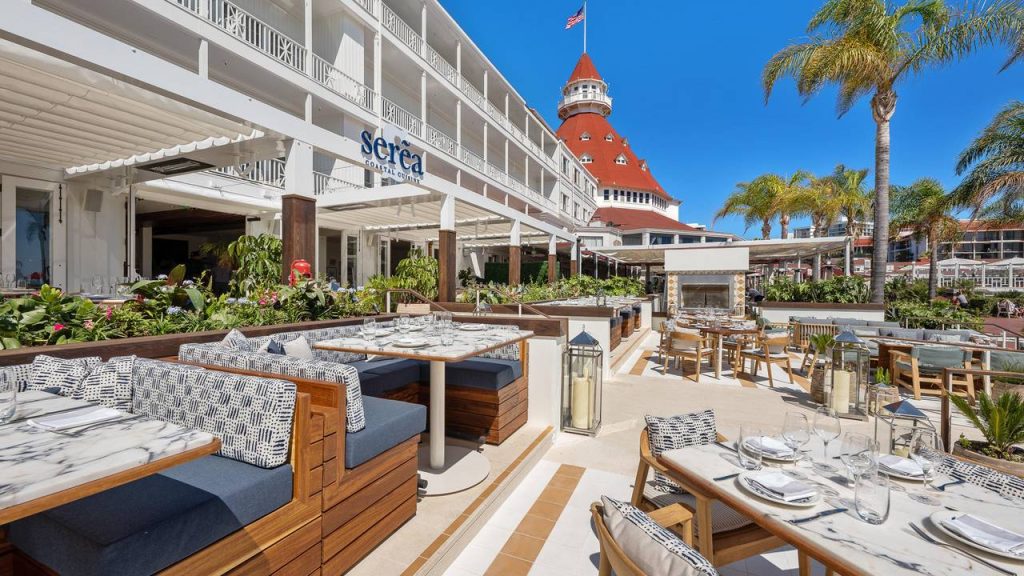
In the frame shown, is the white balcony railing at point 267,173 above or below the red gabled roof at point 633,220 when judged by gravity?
below

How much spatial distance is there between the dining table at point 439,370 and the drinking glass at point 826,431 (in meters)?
1.87

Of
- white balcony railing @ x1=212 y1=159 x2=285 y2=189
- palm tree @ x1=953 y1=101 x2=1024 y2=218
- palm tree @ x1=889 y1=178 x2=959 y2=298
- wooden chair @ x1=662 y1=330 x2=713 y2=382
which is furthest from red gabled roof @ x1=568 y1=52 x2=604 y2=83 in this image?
wooden chair @ x1=662 y1=330 x2=713 y2=382

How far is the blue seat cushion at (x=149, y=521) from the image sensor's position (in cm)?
136

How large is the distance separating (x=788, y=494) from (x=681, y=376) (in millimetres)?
6350

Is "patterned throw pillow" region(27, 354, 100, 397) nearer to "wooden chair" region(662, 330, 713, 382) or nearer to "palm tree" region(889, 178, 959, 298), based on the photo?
"wooden chair" region(662, 330, 713, 382)

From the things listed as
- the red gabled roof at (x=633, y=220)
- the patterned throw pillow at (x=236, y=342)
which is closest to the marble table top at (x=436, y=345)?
the patterned throw pillow at (x=236, y=342)

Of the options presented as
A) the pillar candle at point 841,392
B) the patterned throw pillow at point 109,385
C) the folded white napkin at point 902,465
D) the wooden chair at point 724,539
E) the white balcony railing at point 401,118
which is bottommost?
the pillar candle at point 841,392

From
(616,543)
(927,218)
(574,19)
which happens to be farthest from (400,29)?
(927,218)

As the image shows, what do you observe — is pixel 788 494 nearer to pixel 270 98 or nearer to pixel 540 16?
pixel 270 98

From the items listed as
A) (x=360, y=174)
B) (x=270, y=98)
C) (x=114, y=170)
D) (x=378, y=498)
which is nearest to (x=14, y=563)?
(x=378, y=498)

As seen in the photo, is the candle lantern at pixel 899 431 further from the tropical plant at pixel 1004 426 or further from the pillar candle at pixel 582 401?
the pillar candle at pixel 582 401

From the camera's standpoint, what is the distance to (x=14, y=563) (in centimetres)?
159

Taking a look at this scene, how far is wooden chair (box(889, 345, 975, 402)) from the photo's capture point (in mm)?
5934

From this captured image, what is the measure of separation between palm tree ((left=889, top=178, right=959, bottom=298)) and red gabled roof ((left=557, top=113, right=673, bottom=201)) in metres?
17.0
